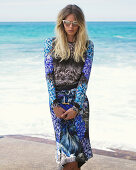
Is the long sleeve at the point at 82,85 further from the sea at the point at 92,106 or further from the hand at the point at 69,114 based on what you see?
the sea at the point at 92,106

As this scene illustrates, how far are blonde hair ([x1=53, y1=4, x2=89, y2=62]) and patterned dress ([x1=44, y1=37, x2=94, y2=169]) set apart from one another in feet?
0.13

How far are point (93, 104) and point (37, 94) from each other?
1515mm

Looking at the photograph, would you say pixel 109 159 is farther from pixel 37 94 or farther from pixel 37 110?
pixel 37 94

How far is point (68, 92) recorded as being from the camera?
98.5 inches

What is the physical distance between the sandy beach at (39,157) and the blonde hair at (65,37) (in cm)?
127

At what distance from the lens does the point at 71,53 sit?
8.26ft

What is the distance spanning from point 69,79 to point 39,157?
1306 mm

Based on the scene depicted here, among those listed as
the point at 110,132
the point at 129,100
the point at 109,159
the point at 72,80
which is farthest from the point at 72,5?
the point at 129,100

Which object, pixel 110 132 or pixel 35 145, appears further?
pixel 110 132

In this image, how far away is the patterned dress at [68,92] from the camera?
2473 millimetres

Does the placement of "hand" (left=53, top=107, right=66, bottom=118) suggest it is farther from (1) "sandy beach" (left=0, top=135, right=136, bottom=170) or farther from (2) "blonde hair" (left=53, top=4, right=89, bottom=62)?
(1) "sandy beach" (left=0, top=135, right=136, bottom=170)

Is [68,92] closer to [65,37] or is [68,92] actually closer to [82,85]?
[82,85]

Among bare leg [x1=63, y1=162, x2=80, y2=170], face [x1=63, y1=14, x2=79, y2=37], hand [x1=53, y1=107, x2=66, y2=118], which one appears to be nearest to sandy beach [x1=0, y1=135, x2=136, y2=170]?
bare leg [x1=63, y1=162, x2=80, y2=170]

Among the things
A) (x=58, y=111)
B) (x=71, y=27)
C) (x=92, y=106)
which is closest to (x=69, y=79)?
(x=58, y=111)
